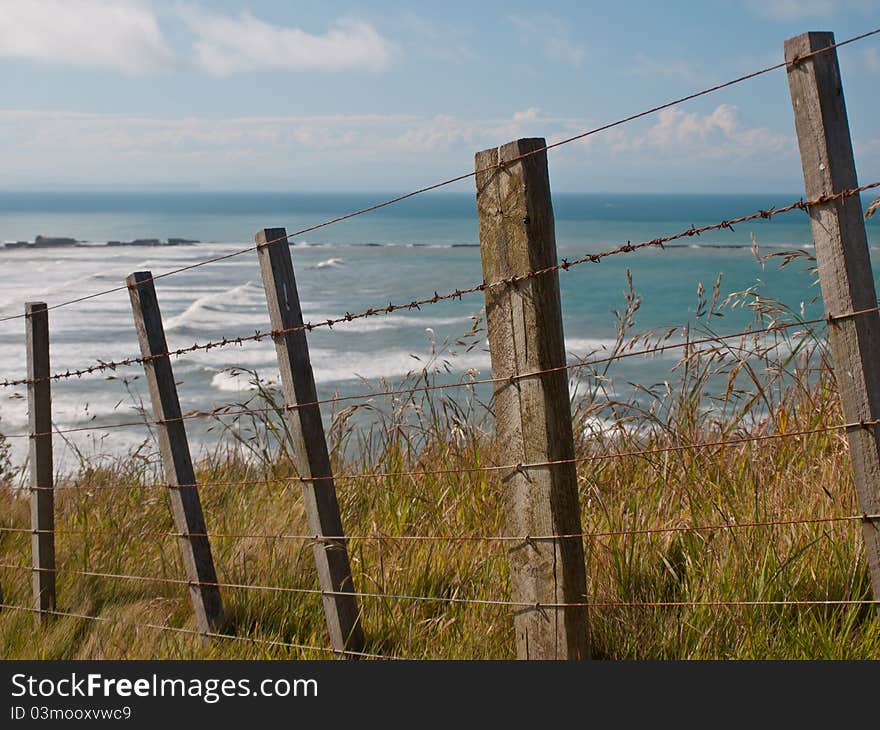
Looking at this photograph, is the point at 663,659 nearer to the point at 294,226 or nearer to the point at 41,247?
the point at 41,247

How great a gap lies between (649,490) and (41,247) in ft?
193

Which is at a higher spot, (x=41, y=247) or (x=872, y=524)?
(x=41, y=247)

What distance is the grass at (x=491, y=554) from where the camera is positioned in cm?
331

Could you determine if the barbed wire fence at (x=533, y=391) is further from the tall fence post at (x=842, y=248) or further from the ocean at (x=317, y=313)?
the ocean at (x=317, y=313)

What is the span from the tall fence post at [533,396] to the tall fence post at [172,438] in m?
1.68

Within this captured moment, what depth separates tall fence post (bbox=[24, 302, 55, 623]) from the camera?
466 centimetres

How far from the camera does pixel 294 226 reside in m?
105

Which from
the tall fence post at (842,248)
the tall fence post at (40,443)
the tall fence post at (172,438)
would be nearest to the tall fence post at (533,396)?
the tall fence post at (842,248)

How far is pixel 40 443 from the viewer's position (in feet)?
15.6

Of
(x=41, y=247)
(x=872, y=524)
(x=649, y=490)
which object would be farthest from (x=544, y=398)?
(x=41, y=247)

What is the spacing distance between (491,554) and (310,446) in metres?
0.90

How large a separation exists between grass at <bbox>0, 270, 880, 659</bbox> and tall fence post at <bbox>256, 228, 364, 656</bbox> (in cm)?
16

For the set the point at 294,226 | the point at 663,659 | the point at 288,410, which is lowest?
the point at 663,659

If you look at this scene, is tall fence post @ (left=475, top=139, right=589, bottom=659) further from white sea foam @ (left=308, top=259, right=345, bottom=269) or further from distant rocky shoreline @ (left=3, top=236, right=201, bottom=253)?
distant rocky shoreline @ (left=3, top=236, right=201, bottom=253)
